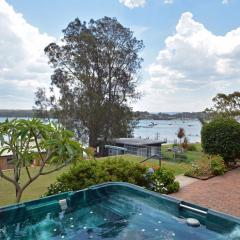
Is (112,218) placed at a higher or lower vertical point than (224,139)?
lower

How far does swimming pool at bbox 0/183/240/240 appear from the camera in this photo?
525cm

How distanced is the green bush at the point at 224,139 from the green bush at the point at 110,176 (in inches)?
171

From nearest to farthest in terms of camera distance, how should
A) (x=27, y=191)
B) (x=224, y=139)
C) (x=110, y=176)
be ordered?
(x=110, y=176), (x=27, y=191), (x=224, y=139)

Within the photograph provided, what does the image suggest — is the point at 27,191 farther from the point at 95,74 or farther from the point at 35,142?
the point at 95,74

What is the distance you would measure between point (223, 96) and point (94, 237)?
2268 cm

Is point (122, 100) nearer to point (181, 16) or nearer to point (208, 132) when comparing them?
point (181, 16)

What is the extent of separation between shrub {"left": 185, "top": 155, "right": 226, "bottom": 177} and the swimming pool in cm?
467

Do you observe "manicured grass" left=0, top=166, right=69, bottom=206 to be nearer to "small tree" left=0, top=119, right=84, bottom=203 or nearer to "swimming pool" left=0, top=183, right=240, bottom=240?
"swimming pool" left=0, top=183, right=240, bottom=240

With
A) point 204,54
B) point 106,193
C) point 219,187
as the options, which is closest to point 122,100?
point 204,54

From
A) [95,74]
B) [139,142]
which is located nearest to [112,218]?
[139,142]

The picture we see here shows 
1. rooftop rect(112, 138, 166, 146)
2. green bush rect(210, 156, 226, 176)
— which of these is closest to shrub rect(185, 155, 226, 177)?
green bush rect(210, 156, 226, 176)

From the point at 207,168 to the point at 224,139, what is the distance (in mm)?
1898

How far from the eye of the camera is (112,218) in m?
6.17

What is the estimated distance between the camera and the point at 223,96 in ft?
84.6
